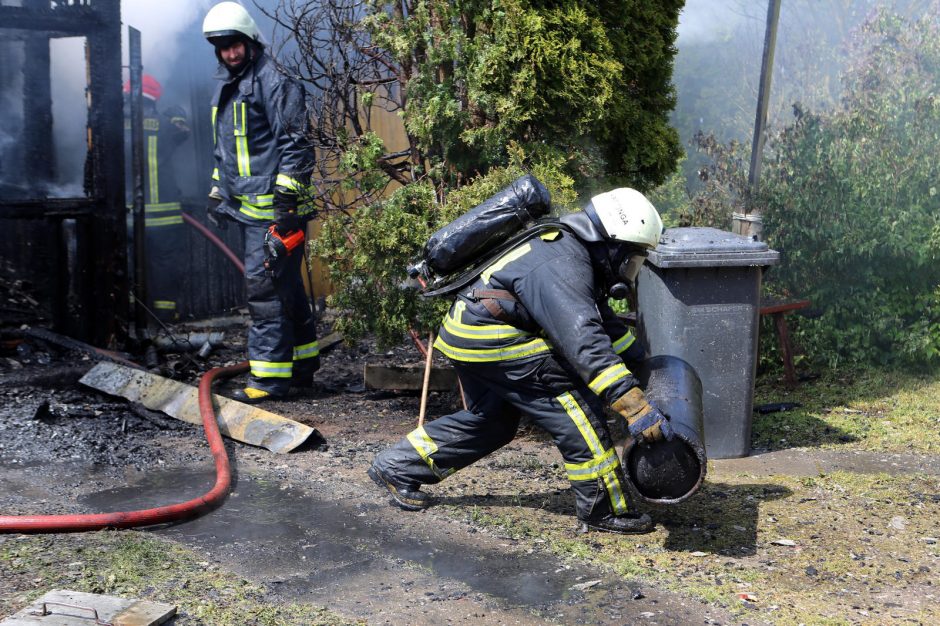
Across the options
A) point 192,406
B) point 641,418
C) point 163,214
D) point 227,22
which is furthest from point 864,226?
point 163,214

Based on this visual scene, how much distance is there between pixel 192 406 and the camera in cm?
612

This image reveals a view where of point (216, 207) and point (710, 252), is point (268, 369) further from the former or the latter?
point (710, 252)

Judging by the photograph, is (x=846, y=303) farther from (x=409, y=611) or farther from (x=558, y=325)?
(x=409, y=611)

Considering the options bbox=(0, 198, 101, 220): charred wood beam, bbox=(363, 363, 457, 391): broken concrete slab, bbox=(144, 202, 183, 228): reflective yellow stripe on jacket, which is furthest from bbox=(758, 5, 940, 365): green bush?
bbox=(144, 202, 183, 228): reflective yellow stripe on jacket

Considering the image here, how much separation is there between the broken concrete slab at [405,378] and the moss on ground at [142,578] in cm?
259

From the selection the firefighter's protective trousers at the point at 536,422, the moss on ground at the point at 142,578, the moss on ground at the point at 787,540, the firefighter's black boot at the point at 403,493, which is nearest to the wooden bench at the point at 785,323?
the moss on ground at the point at 787,540

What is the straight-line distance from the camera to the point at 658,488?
13.6 ft

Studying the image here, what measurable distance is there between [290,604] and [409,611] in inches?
17.8

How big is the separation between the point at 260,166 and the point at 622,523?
140 inches

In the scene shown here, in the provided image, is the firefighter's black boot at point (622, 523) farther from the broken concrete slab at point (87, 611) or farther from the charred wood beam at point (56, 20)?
the charred wood beam at point (56, 20)

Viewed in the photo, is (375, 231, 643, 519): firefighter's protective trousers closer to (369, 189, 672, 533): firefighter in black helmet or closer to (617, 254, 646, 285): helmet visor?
(369, 189, 672, 533): firefighter in black helmet

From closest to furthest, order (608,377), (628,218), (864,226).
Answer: (608,377), (628,218), (864,226)

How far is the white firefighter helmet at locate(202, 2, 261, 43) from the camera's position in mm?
6305

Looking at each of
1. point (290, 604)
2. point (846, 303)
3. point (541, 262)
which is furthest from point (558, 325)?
point (846, 303)
